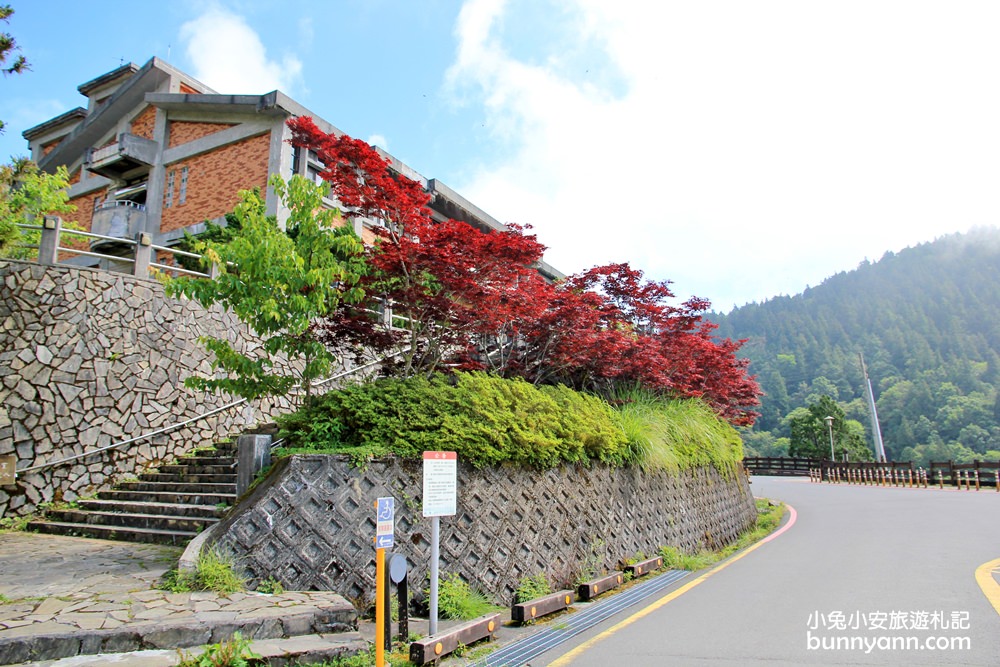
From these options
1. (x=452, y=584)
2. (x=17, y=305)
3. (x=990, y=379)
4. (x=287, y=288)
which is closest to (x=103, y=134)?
(x=17, y=305)

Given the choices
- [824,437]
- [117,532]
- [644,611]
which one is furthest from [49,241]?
[824,437]

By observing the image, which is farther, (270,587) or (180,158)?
(180,158)

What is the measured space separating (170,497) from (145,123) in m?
18.1

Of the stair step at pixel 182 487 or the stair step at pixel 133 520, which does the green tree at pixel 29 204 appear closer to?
the stair step at pixel 182 487

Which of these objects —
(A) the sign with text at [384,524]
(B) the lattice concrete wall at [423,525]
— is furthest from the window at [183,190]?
(A) the sign with text at [384,524]

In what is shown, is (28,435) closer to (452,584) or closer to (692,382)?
(452,584)

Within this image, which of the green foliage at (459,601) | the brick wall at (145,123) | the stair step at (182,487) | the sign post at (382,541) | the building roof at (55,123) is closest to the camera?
the sign post at (382,541)

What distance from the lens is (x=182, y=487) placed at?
33.1 ft

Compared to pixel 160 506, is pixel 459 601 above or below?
below

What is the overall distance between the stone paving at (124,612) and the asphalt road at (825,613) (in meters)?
2.05

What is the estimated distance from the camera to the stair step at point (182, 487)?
9.55 metres

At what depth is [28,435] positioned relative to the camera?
10.5 m

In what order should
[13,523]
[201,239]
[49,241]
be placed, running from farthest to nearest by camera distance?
[201,239] < [49,241] < [13,523]

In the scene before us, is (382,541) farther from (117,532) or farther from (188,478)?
(188,478)
